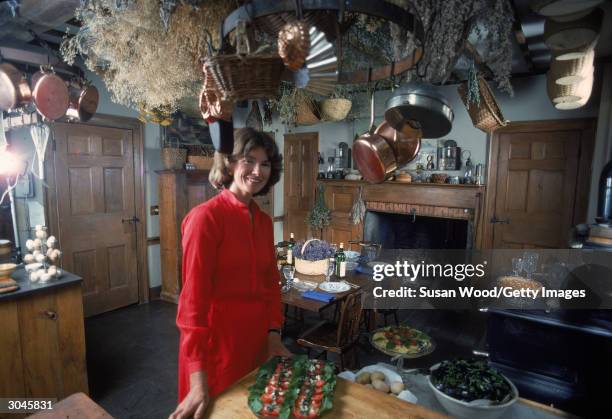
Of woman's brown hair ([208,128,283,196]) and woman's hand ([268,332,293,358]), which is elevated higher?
woman's brown hair ([208,128,283,196])

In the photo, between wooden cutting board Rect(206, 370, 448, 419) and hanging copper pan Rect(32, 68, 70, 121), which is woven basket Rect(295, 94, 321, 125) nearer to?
hanging copper pan Rect(32, 68, 70, 121)

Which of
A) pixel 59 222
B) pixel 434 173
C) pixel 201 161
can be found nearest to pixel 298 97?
pixel 201 161

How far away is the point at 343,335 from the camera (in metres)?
2.41

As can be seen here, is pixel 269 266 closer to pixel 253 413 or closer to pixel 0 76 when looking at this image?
pixel 253 413

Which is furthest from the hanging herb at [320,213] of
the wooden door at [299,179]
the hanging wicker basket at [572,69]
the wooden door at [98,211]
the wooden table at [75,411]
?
the wooden table at [75,411]

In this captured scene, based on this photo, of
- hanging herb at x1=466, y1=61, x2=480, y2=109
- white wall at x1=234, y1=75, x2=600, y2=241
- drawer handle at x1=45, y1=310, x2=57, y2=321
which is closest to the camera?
hanging herb at x1=466, y1=61, x2=480, y2=109

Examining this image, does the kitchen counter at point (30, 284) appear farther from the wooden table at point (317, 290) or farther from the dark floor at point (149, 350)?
the wooden table at point (317, 290)

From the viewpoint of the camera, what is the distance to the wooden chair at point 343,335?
235cm

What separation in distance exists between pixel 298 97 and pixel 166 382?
9.49ft

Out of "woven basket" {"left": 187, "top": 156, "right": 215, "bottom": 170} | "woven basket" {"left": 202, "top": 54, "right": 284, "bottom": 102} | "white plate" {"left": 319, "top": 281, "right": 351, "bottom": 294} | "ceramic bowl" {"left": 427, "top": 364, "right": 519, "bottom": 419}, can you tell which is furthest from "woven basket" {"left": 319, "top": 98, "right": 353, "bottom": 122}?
"ceramic bowl" {"left": 427, "top": 364, "right": 519, "bottom": 419}

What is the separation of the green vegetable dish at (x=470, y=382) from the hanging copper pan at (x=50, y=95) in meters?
2.52

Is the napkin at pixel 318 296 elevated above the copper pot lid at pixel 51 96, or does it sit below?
below

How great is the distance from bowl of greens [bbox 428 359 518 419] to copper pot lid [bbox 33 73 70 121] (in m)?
2.52

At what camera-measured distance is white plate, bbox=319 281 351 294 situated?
2.50 m
